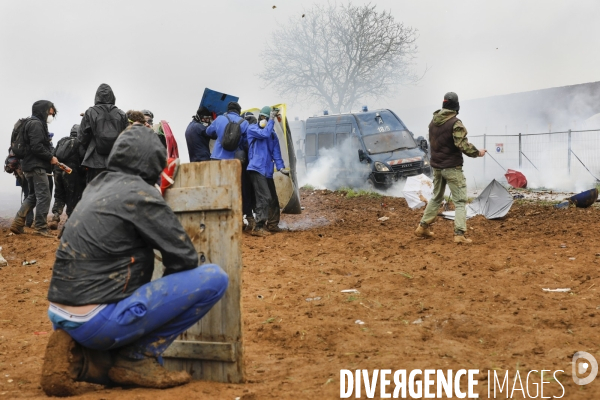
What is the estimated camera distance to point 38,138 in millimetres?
10047

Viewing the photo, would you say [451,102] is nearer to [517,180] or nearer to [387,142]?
[387,142]

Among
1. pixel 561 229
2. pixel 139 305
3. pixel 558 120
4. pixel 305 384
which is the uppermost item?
pixel 558 120

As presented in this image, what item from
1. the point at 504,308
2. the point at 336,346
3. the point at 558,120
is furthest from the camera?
the point at 558,120

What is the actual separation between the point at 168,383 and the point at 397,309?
2.59 metres

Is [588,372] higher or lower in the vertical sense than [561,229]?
lower

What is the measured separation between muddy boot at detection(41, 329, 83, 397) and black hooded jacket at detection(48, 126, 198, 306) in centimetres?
24

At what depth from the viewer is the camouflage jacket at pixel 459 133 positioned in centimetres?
882

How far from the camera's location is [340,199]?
51.5 ft

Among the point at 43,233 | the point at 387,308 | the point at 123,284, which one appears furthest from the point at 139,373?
the point at 43,233

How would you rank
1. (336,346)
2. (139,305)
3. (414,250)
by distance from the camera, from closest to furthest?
(139,305), (336,346), (414,250)

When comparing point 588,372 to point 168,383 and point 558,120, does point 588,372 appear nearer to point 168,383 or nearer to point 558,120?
point 168,383

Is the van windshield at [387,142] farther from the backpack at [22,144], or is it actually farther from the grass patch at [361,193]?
the backpack at [22,144]

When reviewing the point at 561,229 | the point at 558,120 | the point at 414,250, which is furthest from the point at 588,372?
the point at 558,120

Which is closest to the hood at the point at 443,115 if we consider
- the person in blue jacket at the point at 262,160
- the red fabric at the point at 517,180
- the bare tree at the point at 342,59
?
the person in blue jacket at the point at 262,160
